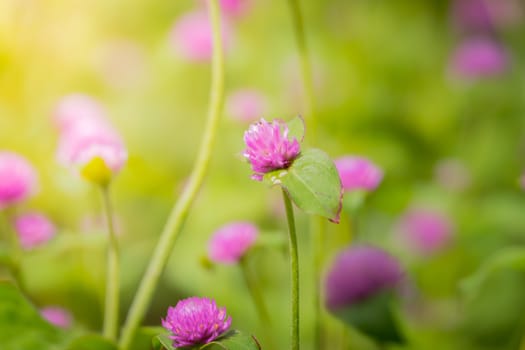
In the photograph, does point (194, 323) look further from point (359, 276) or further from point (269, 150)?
point (359, 276)

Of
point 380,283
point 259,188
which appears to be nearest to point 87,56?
point 259,188

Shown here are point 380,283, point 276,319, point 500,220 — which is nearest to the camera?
point 380,283

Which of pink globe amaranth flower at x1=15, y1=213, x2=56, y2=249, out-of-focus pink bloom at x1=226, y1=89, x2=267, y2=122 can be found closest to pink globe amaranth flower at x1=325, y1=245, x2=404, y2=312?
pink globe amaranth flower at x1=15, y1=213, x2=56, y2=249

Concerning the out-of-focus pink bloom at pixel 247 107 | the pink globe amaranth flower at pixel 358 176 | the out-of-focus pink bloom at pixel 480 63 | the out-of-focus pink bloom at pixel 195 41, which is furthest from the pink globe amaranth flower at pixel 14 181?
the out-of-focus pink bloom at pixel 480 63

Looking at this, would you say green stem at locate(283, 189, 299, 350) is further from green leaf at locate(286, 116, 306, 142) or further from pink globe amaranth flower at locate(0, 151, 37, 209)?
pink globe amaranth flower at locate(0, 151, 37, 209)

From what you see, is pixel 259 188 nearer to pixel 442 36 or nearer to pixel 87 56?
pixel 87 56

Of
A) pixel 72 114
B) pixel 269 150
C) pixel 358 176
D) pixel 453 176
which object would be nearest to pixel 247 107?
pixel 72 114
